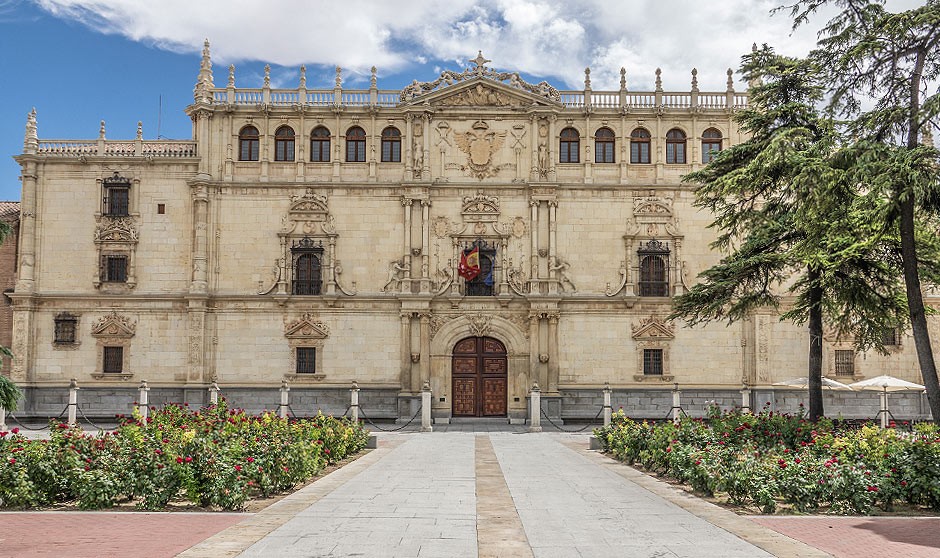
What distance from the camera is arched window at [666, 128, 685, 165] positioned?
40000 mm

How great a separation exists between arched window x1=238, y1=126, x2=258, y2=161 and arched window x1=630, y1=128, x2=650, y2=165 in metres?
18.2

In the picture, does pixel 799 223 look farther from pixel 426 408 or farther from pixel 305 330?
pixel 305 330

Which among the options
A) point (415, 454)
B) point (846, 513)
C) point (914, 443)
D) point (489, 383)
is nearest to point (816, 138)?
point (914, 443)

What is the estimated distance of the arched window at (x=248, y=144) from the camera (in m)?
39.7

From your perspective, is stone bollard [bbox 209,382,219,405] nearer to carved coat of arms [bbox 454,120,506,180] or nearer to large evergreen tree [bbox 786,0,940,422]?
carved coat of arms [bbox 454,120,506,180]

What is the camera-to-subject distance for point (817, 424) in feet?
66.9

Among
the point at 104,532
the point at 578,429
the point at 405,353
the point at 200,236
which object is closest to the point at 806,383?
the point at 578,429

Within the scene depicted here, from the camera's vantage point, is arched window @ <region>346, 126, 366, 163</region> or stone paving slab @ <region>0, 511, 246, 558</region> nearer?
stone paving slab @ <region>0, 511, 246, 558</region>

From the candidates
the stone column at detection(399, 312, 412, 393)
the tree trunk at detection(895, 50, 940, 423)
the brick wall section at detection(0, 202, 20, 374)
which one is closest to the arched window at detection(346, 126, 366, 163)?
the stone column at detection(399, 312, 412, 393)

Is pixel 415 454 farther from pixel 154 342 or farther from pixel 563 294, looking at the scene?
pixel 154 342

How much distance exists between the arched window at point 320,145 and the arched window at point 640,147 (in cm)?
1477

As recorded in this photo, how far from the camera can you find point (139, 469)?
47.8 feet

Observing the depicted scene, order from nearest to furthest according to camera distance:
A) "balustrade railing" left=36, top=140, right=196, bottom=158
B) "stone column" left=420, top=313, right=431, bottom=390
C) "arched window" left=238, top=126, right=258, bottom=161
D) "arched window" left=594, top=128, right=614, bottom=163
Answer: "stone column" left=420, top=313, right=431, bottom=390
"balustrade railing" left=36, top=140, right=196, bottom=158
"arched window" left=238, top=126, right=258, bottom=161
"arched window" left=594, top=128, right=614, bottom=163

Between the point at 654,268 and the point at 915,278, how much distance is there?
21.3m
